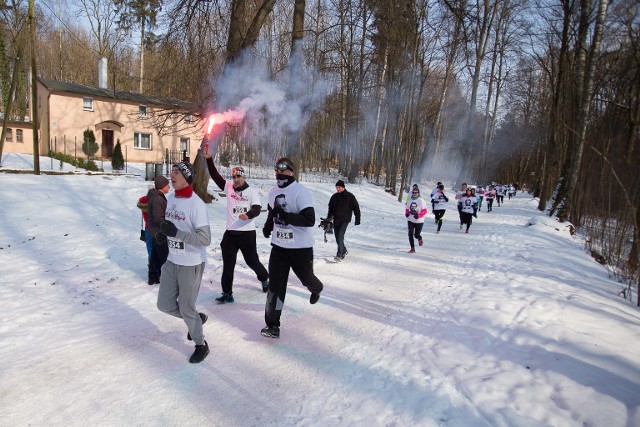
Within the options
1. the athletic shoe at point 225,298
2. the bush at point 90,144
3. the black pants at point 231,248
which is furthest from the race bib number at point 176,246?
the bush at point 90,144

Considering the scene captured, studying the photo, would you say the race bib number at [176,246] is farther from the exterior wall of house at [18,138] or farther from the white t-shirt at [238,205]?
the exterior wall of house at [18,138]

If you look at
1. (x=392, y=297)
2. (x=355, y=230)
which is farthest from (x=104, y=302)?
(x=355, y=230)

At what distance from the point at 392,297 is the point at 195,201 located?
3.87m

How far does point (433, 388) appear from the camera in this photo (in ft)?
12.6

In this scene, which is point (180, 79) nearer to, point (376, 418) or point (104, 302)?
point (104, 302)

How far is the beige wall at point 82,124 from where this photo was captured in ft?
101

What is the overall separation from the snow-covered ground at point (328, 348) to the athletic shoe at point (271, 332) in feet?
0.24

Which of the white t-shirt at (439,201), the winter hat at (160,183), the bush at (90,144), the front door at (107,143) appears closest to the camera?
the winter hat at (160,183)

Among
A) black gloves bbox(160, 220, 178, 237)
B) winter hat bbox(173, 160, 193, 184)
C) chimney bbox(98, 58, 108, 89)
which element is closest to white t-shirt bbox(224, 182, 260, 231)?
winter hat bbox(173, 160, 193, 184)

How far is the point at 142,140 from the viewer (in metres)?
34.4

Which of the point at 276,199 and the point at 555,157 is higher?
the point at 555,157

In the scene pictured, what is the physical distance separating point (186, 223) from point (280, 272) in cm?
131

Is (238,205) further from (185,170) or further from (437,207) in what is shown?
(437,207)

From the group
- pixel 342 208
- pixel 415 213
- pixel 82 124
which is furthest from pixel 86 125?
pixel 415 213
